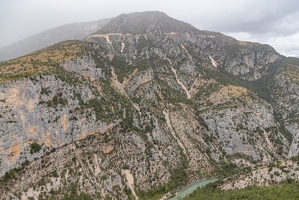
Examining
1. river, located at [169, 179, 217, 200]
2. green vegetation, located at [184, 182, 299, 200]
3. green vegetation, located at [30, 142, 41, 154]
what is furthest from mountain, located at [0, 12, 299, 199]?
green vegetation, located at [184, 182, 299, 200]

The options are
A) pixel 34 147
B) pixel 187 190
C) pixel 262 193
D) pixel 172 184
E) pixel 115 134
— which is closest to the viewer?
pixel 262 193

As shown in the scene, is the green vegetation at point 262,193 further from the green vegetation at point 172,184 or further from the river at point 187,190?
Answer: the green vegetation at point 172,184

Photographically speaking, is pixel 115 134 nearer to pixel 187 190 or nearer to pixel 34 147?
pixel 34 147

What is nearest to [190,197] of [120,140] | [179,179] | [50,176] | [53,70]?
[179,179]

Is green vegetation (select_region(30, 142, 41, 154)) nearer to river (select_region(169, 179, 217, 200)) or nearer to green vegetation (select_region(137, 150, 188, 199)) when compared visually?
green vegetation (select_region(137, 150, 188, 199))

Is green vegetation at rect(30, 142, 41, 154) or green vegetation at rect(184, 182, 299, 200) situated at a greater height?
green vegetation at rect(30, 142, 41, 154)

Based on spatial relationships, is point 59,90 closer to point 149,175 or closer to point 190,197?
point 149,175

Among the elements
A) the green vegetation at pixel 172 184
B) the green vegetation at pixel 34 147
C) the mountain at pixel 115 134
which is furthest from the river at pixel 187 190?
the green vegetation at pixel 34 147

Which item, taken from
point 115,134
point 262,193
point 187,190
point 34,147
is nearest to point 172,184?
point 187,190
